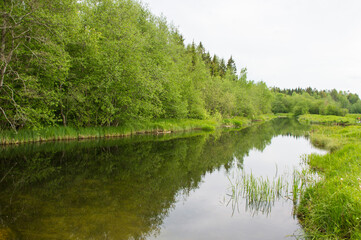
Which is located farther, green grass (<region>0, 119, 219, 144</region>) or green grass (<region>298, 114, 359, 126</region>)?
green grass (<region>298, 114, 359, 126</region>)

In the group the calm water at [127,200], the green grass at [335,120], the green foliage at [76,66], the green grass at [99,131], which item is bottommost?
the calm water at [127,200]

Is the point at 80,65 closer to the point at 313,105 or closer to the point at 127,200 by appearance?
the point at 127,200

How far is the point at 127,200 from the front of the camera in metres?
8.61

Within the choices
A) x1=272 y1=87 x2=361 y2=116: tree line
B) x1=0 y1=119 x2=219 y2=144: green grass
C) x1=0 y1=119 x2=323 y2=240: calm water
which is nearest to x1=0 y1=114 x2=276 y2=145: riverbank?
x1=0 y1=119 x2=219 y2=144: green grass

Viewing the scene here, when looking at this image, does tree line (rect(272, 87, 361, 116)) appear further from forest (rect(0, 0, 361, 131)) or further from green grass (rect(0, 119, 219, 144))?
forest (rect(0, 0, 361, 131))

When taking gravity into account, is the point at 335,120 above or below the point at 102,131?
above

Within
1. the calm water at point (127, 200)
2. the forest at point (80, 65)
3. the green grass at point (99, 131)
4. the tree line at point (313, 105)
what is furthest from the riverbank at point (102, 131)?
the tree line at point (313, 105)

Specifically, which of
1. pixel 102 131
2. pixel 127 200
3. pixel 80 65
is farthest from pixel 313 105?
pixel 127 200

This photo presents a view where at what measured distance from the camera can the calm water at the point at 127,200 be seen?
21.8 feet

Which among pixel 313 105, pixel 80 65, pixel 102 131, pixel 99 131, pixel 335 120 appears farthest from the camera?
pixel 313 105

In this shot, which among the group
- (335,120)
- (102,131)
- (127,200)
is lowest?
(127,200)

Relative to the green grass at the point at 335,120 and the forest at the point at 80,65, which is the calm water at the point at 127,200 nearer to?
the forest at the point at 80,65

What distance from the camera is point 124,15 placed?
26.1 meters

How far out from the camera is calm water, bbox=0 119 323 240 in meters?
6.63
